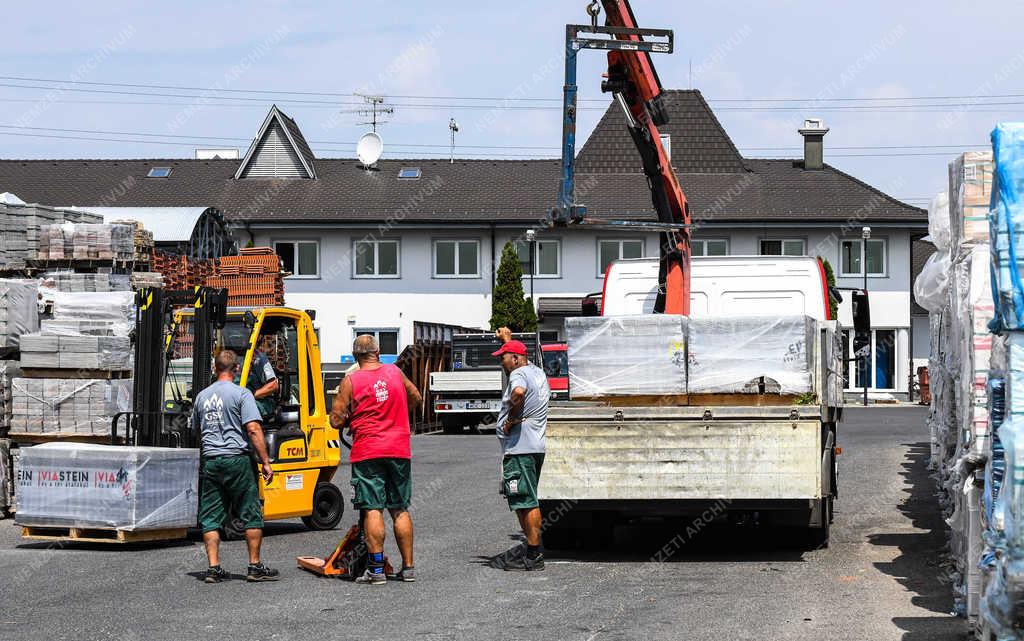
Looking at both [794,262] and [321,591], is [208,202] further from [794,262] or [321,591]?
[321,591]

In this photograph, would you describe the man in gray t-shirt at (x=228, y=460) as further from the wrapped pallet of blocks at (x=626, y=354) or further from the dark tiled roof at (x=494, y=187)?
the dark tiled roof at (x=494, y=187)

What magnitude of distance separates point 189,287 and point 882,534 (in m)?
10.9

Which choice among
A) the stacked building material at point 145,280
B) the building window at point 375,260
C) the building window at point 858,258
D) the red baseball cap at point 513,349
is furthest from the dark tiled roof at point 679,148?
the red baseball cap at point 513,349

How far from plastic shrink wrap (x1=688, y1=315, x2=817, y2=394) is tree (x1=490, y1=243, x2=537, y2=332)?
3580cm

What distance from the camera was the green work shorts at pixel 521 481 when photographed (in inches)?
448

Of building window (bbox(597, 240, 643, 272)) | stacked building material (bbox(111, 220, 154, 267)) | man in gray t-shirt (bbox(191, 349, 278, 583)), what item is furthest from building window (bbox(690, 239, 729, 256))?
man in gray t-shirt (bbox(191, 349, 278, 583))

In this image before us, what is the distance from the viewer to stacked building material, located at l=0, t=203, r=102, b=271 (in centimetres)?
1711

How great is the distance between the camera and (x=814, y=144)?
186 ft

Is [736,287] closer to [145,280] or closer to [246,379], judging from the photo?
[246,379]

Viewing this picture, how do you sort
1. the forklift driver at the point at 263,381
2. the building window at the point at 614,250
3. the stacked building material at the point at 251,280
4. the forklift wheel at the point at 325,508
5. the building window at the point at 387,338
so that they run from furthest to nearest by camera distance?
the building window at the point at 614,250 < the building window at the point at 387,338 < the stacked building material at the point at 251,280 < the forklift wheel at the point at 325,508 < the forklift driver at the point at 263,381

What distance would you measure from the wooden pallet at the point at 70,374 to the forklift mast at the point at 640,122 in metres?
5.08

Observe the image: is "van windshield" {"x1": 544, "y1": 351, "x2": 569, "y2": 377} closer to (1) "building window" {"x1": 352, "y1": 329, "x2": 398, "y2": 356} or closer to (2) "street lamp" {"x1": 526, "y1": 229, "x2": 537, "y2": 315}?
(2) "street lamp" {"x1": 526, "y1": 229, "x2": 537, "y2": 315}

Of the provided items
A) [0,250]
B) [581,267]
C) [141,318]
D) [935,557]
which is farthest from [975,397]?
[581,267]

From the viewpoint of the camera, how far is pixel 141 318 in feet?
48.3
